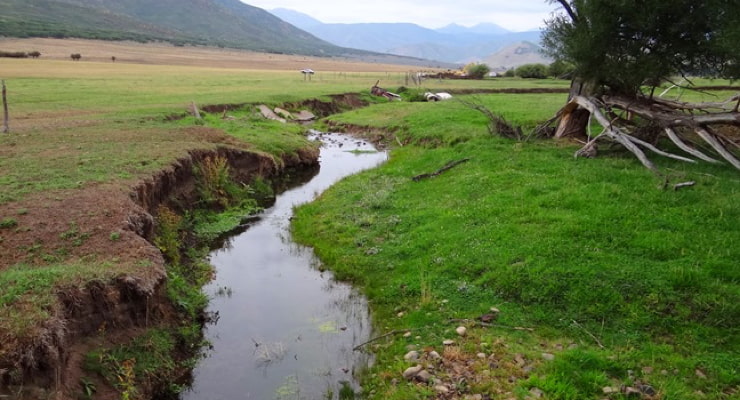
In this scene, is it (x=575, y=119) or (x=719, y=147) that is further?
(x=575, y=119)

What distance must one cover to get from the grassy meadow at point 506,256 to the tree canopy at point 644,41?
11.0ft

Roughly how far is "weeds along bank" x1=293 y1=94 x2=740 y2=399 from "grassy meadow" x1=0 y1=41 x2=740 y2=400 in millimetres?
42

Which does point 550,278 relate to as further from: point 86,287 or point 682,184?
point 86,287

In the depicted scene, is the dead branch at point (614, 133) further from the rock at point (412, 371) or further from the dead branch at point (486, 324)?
the rock at point (412, 371)

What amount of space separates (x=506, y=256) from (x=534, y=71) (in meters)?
72.1

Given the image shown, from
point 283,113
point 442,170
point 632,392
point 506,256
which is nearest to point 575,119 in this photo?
point 442,170

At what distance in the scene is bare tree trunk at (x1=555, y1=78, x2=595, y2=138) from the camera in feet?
73.4

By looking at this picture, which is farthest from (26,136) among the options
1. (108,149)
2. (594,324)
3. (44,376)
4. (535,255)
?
(594,324)

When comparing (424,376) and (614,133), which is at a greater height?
(614,133)

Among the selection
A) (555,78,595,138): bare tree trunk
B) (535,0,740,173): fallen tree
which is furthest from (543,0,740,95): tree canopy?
(555,78,595,138): bare tree trunk

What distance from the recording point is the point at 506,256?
40.2ft

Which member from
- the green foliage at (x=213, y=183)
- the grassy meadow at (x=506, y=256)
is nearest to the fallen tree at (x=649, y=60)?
the grassy meadow at (x=506, y=256)

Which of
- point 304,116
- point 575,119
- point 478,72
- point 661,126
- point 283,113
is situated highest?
point 478,72

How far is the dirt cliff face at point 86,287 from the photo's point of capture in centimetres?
750
